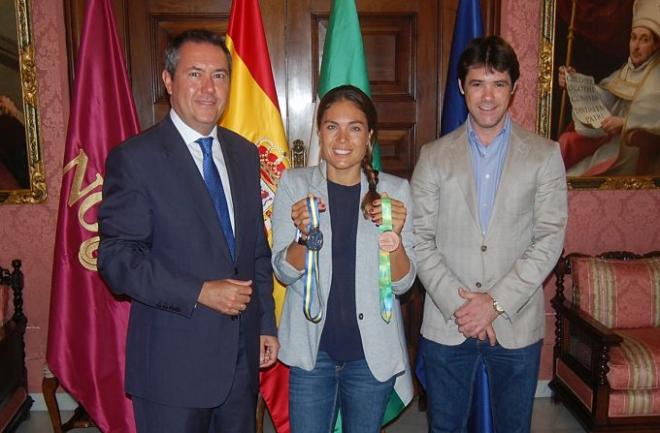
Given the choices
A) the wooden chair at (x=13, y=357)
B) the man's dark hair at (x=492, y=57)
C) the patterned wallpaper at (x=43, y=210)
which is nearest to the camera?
the man's dark hair at (x=492, y=57)

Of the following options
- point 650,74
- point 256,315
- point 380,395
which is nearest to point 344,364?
point 380,395

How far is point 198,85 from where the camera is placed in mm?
1761

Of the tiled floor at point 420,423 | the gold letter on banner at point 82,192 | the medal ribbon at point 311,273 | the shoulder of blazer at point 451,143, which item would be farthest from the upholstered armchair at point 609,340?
the gold letter on banner at point 82,192

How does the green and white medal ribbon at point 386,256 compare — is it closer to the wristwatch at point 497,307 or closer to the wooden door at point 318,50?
the wristwatch at point 497,307

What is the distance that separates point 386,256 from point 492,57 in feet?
2.51

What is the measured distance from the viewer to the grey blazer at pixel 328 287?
1860 mm

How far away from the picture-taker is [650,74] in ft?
11.0

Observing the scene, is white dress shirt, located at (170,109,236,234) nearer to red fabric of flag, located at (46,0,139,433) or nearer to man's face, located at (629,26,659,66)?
red fabric of flag, located at (46,0,139,433)

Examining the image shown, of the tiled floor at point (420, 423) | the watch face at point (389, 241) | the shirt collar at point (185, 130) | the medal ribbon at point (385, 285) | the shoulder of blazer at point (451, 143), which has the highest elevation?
the shirt collar at point (185, 130)

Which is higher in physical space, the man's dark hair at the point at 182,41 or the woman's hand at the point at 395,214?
the man's dark hair at the point at 182,41

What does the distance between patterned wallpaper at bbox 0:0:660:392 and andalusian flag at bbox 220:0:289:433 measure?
1.02 metres

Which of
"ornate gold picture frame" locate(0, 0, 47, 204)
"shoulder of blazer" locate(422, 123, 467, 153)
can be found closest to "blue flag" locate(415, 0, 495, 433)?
"shoulder of blazer" locate(422, 123, 467, 153)

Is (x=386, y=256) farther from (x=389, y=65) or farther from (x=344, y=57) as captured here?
(x=389, y=65)

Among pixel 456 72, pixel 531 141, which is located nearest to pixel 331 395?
pixel 531 141
